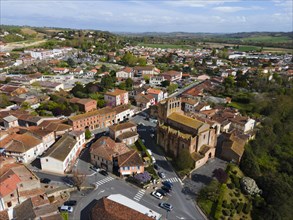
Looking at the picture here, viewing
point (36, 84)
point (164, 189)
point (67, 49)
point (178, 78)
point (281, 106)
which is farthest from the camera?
point (67, 49)

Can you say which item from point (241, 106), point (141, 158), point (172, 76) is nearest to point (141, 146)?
point (141, 158)

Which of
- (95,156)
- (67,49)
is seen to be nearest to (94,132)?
(95,156)

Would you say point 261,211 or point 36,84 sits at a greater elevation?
point 36,84

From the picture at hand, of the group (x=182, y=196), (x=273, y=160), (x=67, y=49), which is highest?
(x=67, y=49)

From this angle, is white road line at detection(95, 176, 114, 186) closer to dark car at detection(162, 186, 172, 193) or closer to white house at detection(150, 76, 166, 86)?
dark car at detection(162, 186, 172, 193)

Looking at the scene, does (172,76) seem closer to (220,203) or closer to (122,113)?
(122,113)

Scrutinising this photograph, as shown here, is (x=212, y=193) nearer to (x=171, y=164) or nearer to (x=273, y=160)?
A: (x=171, y=164)

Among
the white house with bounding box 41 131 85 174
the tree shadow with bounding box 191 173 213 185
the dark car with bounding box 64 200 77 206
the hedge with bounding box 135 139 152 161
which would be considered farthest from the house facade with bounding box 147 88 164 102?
the dark car with bounding box 64 200 77 206
